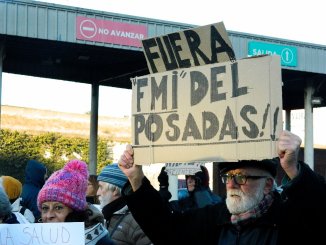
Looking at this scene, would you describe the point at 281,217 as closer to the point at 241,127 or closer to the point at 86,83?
the point at 241,127

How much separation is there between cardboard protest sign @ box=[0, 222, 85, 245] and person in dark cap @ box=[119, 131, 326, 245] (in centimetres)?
34

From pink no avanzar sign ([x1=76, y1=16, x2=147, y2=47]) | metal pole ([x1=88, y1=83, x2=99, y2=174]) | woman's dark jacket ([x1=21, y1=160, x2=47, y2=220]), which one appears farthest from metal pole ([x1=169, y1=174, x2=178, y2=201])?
woman's dark jacket ([x1=21, y1=160, x2=47, y2=220])

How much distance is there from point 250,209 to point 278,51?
53.5ft

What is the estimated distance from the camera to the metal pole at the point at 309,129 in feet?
68.4

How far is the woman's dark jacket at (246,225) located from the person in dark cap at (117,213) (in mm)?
1481

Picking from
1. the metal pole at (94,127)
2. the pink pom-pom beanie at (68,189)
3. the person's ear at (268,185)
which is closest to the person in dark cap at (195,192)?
the pink pom-pom beanie at (68,189)

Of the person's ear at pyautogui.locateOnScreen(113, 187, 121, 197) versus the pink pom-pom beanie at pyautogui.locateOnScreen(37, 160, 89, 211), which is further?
the person's ear at pyautogui.locateOnScreen(113, 187, 121, 197)

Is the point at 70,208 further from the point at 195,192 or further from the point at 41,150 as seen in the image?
the point at 41,150

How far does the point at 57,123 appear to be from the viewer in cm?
3538

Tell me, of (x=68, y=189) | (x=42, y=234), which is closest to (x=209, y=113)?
(x=42, y=234)

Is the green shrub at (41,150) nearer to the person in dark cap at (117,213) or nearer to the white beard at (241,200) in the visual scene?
the person in dark cap at (117,213)

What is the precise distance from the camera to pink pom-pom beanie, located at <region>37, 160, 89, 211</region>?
3949 millimetres

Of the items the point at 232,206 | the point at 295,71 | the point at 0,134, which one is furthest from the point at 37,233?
the point at 0,134

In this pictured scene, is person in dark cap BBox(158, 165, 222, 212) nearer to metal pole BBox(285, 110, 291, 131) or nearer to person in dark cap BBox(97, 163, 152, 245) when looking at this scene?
person in dark cap BBox(97, 163, 152, 245)
